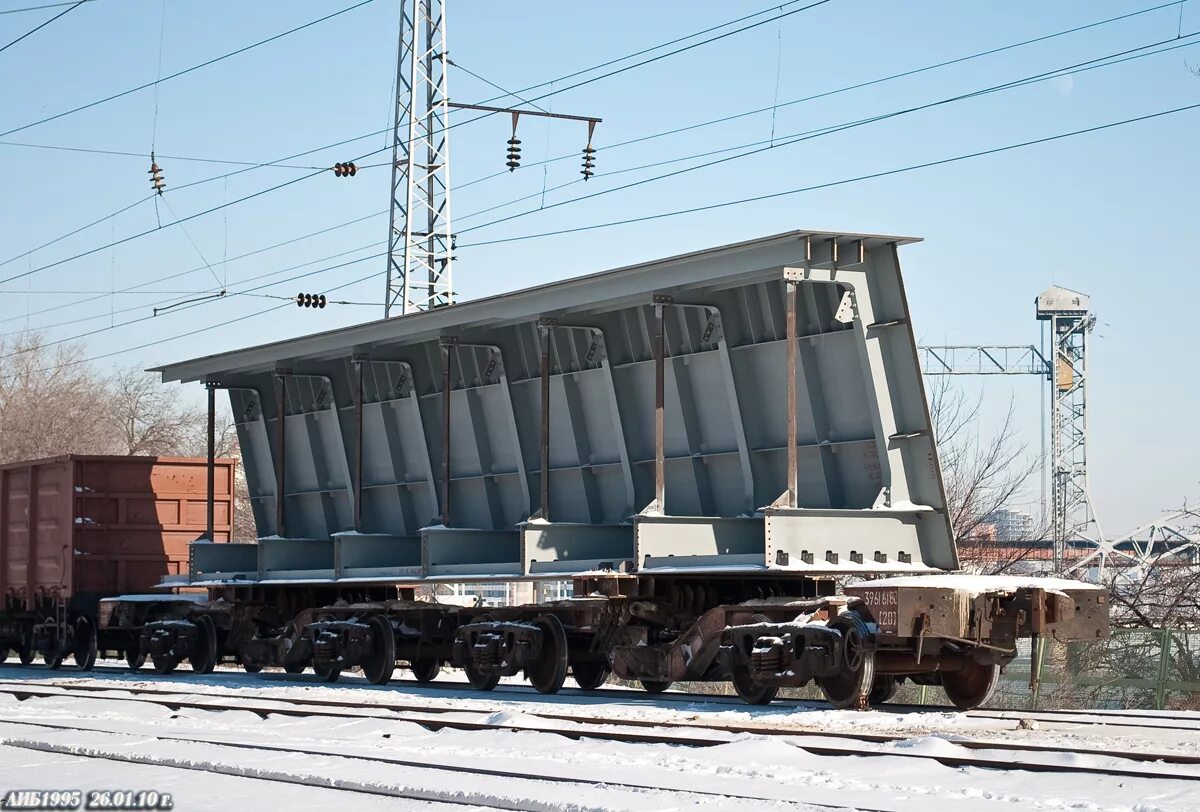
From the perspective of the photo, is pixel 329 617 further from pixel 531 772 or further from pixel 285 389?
pixel 531 772

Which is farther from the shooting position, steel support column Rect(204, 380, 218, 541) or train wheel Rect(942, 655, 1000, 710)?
steel support column Rect(204, 380, 218, 541)

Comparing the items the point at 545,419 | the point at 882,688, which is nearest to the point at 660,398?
the point at 545,419

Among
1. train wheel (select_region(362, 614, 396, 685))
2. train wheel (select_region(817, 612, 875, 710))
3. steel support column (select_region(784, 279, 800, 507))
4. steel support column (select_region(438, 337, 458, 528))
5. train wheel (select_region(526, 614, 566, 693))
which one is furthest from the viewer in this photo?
steel support column (select_region(438, 337, 458, 528))

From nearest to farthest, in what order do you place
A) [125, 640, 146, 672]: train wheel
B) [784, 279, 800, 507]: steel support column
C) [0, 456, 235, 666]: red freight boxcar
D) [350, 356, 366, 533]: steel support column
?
[784, 279, 800, 507]: steel support column
[350, 356, 366, 533]: steel support column
[125, 640, 146, 672]: train wheel
[0, 456, 235, 666]: red freight boxcar

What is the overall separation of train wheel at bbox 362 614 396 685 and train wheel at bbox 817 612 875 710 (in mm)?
7244

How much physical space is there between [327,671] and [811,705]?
7.72m

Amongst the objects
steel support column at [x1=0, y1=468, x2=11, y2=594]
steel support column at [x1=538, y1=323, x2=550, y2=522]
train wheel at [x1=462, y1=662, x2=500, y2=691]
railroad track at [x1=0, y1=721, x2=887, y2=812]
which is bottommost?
train wheel at [x1=462, y1=662, x2=500, y2=691]

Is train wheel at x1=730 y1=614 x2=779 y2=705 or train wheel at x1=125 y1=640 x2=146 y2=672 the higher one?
train wheel at x1=730 y1=614 x2=779 y2=705

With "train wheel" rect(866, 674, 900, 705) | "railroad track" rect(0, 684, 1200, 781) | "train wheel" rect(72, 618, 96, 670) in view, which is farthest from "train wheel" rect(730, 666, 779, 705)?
"train wheel" rect(72, 618, 96, 670)

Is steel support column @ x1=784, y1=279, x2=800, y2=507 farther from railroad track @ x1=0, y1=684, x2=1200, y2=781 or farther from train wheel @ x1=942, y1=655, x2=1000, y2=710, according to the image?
railroad track @ x1=0, y1=684, x2=1200, y2=781

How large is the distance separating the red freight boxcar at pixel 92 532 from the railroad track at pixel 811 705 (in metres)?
2.79

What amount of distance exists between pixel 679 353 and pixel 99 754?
847 centimetres

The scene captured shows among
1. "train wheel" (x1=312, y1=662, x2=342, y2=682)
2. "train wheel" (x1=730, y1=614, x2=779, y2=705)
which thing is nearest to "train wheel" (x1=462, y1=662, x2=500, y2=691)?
"train wheel" (x1=312, y1=662, x2=342, y2=682)

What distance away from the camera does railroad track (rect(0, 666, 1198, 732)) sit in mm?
13031
